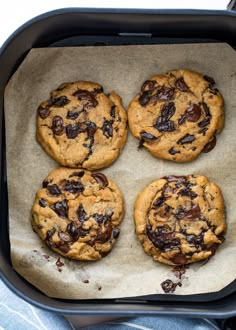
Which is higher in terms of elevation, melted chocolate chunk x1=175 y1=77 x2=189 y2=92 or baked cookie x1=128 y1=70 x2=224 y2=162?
melted chocolate chunk x1=175 y1=77 x2=189 y2=92

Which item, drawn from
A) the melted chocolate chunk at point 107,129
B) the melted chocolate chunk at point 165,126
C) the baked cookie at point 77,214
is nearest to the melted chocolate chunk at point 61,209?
the baked cookie at point 77,214

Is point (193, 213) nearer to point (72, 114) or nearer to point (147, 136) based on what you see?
point (147, 136)

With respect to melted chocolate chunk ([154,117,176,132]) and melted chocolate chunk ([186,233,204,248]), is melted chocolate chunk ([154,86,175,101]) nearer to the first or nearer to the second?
melted chocolate chunk ([154,117,176,132])

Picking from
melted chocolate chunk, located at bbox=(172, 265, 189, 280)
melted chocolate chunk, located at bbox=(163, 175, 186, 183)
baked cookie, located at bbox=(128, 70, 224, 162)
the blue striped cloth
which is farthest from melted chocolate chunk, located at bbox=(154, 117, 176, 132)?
the blue striped cloth

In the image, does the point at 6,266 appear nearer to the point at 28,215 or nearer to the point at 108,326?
the point at 28,215

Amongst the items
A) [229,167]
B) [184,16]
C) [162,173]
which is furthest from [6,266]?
[184,16]

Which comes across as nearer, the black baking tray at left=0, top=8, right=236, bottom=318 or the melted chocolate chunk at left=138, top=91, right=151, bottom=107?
the black baking tray at left=0, top=8, right=236, bottom=318

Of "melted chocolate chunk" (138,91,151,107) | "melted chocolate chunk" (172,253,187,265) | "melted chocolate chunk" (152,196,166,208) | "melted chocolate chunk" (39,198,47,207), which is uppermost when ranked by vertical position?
"melted chocolate chunk" (138,91,151,107)
